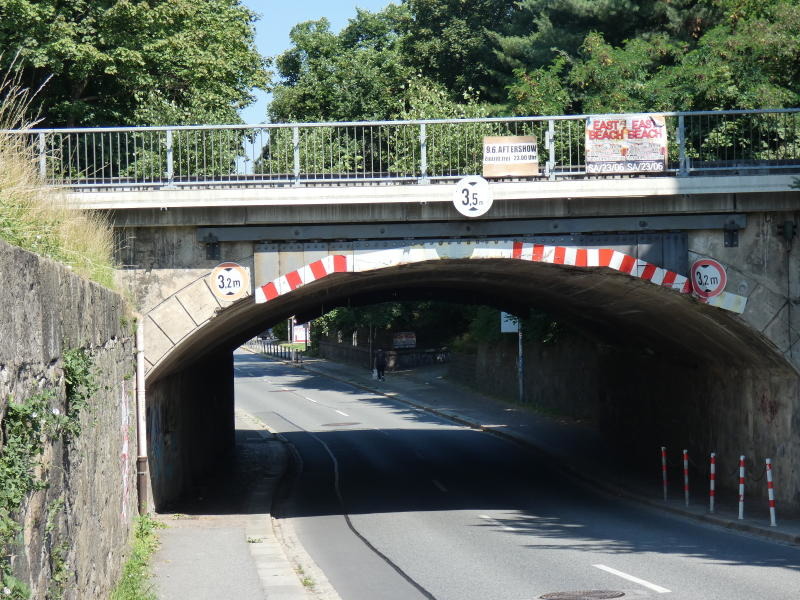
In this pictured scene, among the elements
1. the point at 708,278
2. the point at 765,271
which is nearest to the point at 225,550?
the point at 708,278

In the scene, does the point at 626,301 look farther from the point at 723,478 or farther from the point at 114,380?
the point at 114,380

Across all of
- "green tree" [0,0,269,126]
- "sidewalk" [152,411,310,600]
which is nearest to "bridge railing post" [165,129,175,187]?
"sidewalk" [152,411,310,600]

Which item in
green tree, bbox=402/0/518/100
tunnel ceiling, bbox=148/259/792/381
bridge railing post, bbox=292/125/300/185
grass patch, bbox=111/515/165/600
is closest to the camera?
grass patch, bbox=111/515/165/600

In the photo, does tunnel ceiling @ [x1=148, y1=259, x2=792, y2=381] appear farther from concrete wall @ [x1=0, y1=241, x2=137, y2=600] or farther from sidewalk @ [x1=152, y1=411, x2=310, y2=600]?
concrete wall @ [x1=0, y1=241, x2=137, y2=600]

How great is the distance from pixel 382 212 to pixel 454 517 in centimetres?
561

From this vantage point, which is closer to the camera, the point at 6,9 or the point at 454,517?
the point at 454,517

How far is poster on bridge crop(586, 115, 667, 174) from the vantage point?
56.5 feet

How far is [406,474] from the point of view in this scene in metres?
25.3

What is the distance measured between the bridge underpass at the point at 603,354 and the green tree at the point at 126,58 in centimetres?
772

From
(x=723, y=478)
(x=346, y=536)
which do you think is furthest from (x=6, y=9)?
(x=723, y=478)

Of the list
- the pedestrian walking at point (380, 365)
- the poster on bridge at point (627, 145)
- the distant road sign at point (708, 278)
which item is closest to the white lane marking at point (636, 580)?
the distant road sign at point (708, 278)

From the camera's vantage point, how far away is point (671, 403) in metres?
24.9

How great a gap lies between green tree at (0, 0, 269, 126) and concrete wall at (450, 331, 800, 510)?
14.1 metres

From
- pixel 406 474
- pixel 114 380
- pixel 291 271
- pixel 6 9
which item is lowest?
pixel 406 474
